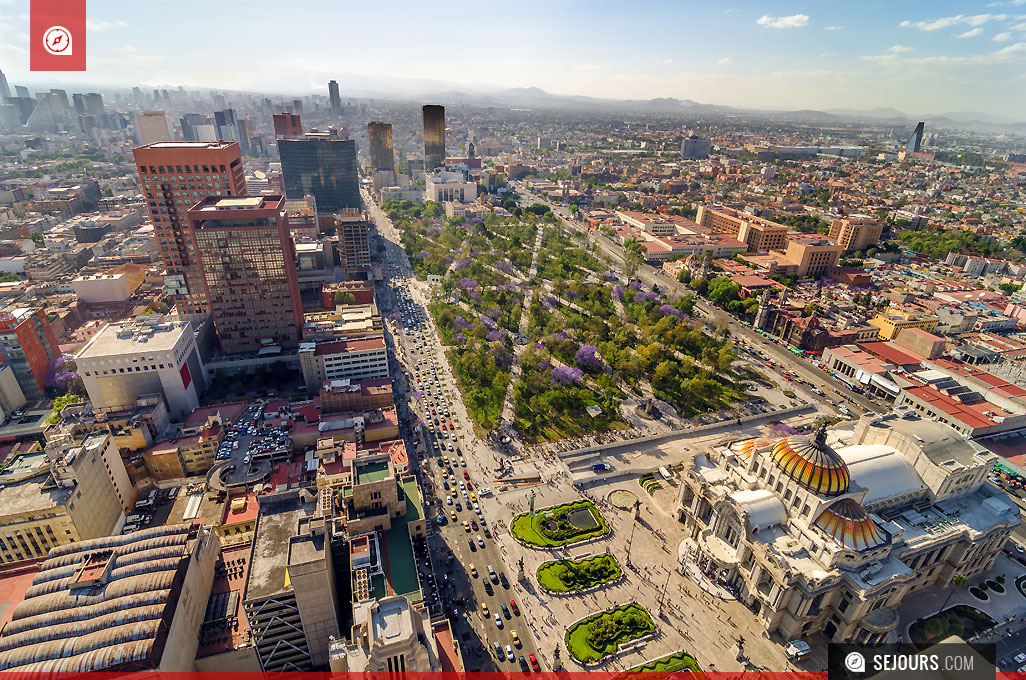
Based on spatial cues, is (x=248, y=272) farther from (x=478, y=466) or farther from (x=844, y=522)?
(x=844, y=522)

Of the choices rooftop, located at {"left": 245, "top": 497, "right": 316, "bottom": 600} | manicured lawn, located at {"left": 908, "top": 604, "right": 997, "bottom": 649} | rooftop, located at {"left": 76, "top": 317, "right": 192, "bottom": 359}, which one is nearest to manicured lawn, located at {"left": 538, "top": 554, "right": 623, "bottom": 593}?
rooftop, located at {"left": 245, "top": 497, "right": 316, "bottom": 600}

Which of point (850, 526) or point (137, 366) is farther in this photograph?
point (137, 366)

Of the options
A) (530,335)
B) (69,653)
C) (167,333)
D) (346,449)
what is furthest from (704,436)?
(167,333)

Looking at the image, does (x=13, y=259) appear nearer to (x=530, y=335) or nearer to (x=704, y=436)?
(x=530, y=335)

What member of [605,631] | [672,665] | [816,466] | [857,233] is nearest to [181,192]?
[605,631]

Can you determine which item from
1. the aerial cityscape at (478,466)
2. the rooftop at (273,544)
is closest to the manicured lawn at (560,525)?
the aerial cityscape at (478,466)

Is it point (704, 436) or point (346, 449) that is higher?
point (346, 449)
